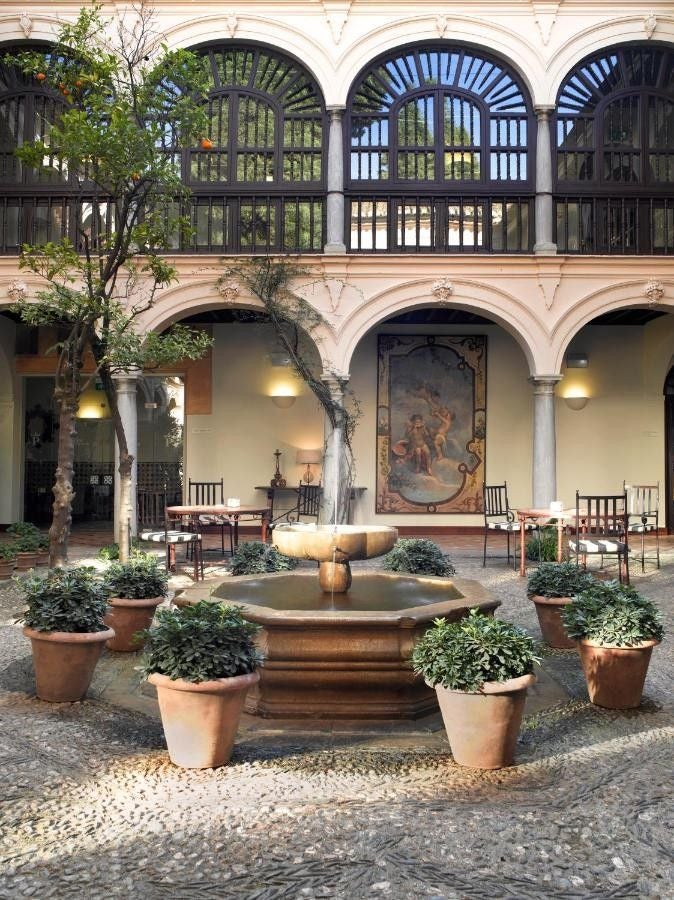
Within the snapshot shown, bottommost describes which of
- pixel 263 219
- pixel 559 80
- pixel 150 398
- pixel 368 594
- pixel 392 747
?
pixel 392 747

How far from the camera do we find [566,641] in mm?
5438

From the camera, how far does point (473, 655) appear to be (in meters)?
3.40

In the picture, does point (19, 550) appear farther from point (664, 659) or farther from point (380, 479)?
point (664, 659)

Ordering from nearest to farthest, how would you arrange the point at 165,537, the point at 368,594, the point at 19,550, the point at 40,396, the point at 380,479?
the point at 368,594, the point at 165,537, the point at 19,550, the point at 380,479, the point at 40,396

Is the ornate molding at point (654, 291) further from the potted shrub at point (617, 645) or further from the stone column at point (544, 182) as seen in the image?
the potted shrub at point (617, 645)

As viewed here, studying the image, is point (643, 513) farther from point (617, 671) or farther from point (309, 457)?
point (617, 671)

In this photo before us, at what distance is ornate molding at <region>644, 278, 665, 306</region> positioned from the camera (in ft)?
34.6

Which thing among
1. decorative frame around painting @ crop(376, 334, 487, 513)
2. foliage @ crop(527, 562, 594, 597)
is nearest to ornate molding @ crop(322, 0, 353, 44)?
decorative frame around painting @ crop(376, 334, 487, 513)

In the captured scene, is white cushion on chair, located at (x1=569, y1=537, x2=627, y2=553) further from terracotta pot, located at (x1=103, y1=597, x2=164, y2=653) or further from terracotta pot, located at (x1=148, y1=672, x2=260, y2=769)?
terracotta pot, located at (x1=148, y1=672, x2=260, y2=769)

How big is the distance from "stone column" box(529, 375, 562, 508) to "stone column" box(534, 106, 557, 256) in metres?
1.77

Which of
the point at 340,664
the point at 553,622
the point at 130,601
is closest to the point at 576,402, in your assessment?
the point at 553,622

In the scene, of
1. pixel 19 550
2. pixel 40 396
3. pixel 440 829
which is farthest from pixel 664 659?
pixel 40 396

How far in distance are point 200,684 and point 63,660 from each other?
4.17 feet

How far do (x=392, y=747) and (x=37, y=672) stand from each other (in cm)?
192
